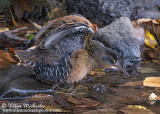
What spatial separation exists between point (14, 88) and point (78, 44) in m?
1.10

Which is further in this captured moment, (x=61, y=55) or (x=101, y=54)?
(x=101, y=54)

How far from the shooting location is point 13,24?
8.41 metres

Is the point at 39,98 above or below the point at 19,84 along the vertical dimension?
below

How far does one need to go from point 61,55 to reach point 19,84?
2.44ft

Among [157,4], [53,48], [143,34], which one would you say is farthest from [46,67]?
[157,4]

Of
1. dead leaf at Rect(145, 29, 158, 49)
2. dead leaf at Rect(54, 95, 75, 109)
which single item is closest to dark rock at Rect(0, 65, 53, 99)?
dead leaf at Rect(54, 95, 75, 109)

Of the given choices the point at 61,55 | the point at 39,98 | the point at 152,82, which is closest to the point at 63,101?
the point at 39,98

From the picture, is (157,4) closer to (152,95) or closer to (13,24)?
(13,24)

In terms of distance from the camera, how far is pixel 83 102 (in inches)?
130

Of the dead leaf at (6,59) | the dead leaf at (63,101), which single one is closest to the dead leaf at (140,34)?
the dead leaf at (6,59)

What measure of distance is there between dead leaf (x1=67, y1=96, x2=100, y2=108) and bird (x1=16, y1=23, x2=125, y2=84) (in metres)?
0.48

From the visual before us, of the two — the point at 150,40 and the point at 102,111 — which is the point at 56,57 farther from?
the point at 150,40

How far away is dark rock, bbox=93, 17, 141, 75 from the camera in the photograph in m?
5.53

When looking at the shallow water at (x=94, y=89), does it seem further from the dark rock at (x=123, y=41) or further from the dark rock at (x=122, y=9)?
the dark rock at (x=122, y=9)
